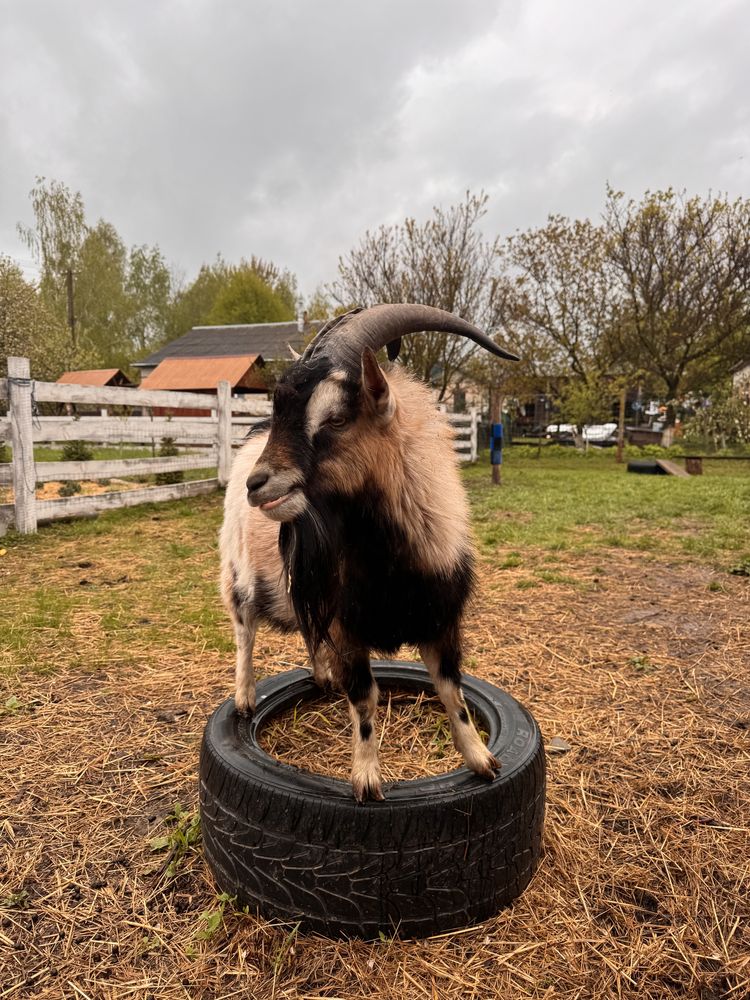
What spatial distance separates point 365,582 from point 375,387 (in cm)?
60

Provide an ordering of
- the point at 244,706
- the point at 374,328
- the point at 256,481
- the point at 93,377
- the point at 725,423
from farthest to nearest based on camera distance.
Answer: the point at 93,377 → the point at 725,423 → the point at 244,706 → the point at 374,328 → the point at 256,481

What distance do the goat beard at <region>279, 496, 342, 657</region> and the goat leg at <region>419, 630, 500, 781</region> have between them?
1.20 ft

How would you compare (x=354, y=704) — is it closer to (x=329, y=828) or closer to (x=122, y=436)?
(x=329, y=828)

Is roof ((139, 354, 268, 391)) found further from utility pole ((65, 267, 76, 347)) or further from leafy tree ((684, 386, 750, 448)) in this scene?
leafy tree ((684, 386, 750, 448))

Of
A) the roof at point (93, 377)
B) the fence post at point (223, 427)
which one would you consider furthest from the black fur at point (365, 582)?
the roof at point (93, 377)

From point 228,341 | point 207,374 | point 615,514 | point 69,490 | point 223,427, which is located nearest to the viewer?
point 69,490

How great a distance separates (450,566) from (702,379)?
88.9 feet

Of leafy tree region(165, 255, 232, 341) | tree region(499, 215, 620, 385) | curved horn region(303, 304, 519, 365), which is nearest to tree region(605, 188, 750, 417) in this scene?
tree region(499, 215, 620, 385)

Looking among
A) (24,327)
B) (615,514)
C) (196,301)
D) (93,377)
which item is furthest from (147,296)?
(615,514)

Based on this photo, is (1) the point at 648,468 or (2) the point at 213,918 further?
(1) the point at 648,468

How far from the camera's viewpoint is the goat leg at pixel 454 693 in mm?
1945

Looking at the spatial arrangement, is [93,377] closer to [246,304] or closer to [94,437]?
[246,304]

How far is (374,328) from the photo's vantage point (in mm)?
1851

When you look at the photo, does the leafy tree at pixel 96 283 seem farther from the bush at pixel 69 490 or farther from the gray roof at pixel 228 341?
the bush at pixel 69 490
